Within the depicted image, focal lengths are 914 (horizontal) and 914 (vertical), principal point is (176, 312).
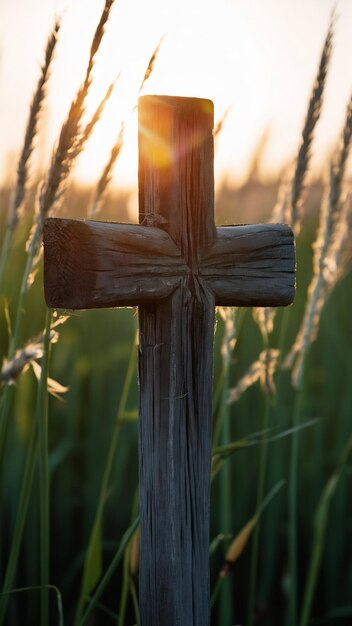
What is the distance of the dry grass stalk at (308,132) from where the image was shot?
1.78m

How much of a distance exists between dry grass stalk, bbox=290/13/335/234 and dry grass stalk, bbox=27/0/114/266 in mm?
572

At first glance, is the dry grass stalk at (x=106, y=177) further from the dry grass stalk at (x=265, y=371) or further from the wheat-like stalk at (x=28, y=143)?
the dry grass stalk at (x=265, y=371)

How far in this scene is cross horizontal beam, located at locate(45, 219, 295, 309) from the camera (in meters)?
1.28

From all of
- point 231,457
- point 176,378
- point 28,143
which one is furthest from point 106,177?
point 231,457

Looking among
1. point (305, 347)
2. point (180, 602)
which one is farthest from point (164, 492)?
point (305, 347)

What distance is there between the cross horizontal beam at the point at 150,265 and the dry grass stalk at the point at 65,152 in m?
0.17

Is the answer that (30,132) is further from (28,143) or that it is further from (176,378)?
(176,378)

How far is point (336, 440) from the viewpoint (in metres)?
3.32

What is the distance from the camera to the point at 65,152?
143 centimetres

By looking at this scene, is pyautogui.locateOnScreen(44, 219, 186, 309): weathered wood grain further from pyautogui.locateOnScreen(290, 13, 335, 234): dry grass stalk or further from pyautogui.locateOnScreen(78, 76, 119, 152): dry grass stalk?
pyautogui.locateOnScreen(290, 13, 335, 234): dry grass stalk

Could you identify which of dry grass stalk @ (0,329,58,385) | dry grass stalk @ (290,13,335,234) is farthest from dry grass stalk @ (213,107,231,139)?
dry grass stalk @ (0,329,58,385)

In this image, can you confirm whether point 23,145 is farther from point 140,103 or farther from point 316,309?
point 316,309

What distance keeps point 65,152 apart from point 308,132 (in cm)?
65

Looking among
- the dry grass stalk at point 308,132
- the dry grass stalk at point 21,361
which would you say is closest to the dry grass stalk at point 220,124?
the dry grass stalk at point 308,132
